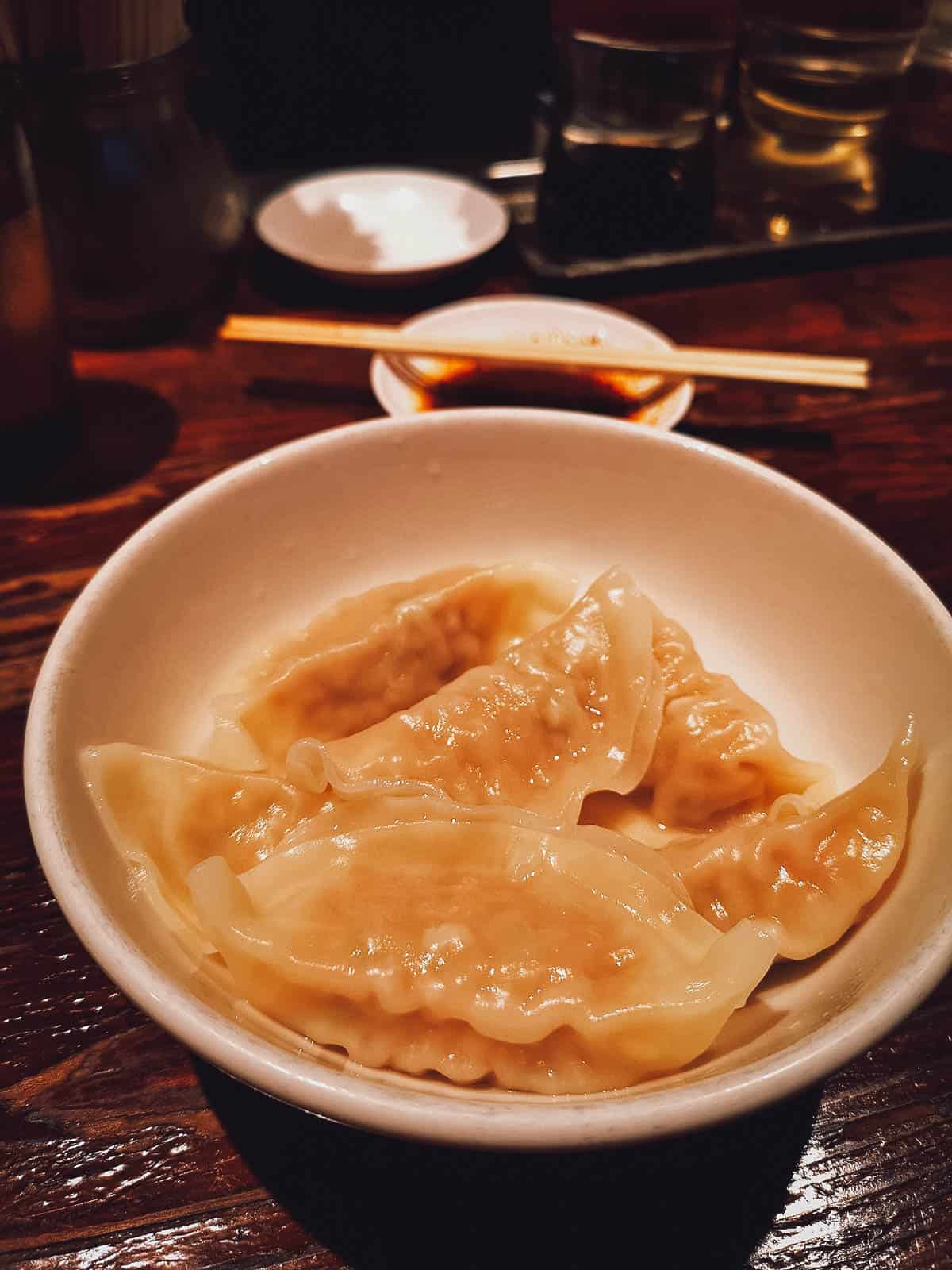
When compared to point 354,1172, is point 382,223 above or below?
above

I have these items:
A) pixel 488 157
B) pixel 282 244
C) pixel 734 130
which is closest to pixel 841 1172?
pixel 282 244

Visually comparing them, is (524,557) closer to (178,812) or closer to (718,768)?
(718,768)

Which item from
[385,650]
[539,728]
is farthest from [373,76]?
[539,728]

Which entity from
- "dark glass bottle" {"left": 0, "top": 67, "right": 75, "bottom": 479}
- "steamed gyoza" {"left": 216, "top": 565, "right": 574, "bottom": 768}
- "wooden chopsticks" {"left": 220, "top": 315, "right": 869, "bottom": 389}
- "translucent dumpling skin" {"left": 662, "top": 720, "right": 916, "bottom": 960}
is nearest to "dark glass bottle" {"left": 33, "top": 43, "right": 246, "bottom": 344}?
"dark glass bottle" {"left": 0, "top": 67, "right": 75, "bottom": 479}

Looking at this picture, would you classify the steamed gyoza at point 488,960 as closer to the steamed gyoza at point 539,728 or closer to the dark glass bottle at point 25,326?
the steamed gyoza at point 539,728

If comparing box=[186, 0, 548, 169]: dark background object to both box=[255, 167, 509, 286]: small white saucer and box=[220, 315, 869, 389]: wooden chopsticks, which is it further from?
box=[220, 315, 869, 389]: wooden chopsticks

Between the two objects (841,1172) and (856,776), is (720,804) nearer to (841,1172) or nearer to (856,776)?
(856,776)
